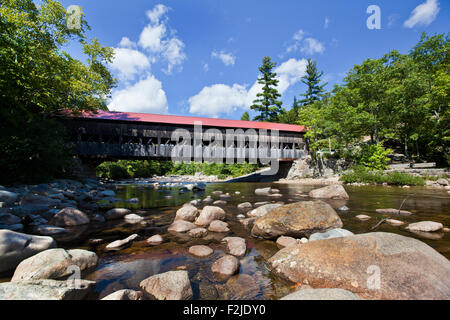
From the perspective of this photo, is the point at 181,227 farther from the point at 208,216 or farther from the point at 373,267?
the point at 373,267

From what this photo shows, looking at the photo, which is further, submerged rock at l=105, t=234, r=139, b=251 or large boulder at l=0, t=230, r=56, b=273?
submerged rock at l=105, t=234, r=139, b=251

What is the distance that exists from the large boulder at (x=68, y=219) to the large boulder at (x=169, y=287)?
3.96 metres

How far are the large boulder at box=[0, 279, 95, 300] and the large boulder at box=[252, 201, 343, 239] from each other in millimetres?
3155

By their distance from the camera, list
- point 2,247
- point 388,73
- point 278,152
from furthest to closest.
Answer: point 278,152 → point 388,73 → point 2,247

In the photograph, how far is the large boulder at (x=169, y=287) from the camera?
2.03 m

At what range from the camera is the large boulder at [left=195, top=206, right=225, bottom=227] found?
490 cm

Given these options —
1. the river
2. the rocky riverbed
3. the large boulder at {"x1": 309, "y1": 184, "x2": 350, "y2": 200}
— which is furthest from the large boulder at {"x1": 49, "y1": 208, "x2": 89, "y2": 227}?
the large boulder at {"x1": 309, "y1": 184, "x2": 350, "y2": 200}

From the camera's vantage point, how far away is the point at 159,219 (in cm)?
562

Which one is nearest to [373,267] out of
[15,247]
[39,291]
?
[39,291]

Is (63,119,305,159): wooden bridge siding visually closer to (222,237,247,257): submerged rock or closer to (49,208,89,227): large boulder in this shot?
(49,208,89,227): large boulder

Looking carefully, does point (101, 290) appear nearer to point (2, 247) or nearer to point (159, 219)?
point (2, 247)

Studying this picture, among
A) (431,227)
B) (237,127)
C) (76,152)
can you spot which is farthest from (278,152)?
(76,152)

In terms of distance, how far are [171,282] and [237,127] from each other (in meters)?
18.1

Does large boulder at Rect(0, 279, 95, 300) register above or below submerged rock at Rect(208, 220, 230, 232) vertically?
above
